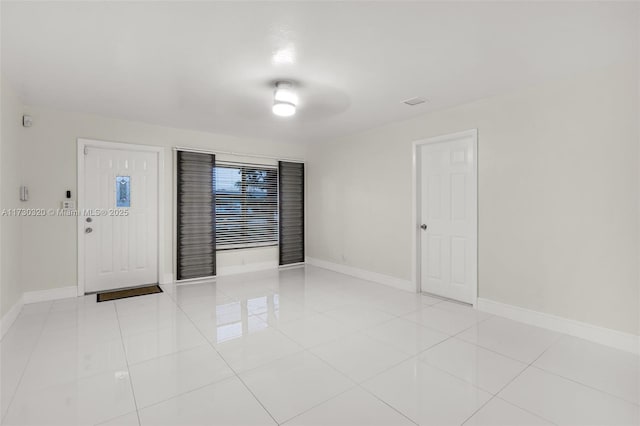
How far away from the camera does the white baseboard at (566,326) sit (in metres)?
2.69

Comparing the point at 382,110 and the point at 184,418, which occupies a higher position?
the point at 382,110

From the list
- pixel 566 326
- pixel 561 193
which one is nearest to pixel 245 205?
pixel 561 193

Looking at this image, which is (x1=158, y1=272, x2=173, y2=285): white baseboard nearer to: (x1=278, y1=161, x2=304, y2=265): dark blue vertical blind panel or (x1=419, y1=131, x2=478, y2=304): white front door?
(x1=278, y1=161, x2=304, y2=265): dark blue vertical blind panel

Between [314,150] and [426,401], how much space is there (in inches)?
202

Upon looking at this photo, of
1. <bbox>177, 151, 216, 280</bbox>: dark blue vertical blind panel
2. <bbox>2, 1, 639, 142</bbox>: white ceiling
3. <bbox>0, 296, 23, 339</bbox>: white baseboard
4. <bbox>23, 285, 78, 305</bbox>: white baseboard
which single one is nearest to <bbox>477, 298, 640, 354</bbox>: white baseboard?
<bbox>2, 1, 639, 142</bbox>: white ceiling

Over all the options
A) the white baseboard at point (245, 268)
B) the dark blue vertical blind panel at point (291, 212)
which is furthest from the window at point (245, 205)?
the white baseboard at point (245, 268)

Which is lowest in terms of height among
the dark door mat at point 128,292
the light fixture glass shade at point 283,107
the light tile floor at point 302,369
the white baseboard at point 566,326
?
the light tile floor at point 302,369

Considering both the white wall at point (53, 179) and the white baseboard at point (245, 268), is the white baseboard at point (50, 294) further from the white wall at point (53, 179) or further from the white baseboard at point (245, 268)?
the white baseboard at point (245, 268)

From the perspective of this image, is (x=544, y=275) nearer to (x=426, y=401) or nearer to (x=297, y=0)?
(x=426, y=401)

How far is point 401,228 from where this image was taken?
15.4ft

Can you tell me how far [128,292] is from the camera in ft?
14.7

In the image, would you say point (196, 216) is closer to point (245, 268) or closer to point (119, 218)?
point (119, 218)

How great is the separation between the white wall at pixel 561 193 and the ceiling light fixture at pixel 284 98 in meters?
2.03

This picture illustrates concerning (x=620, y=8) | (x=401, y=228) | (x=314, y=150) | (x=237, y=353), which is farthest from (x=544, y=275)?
(x=314, y=150)
